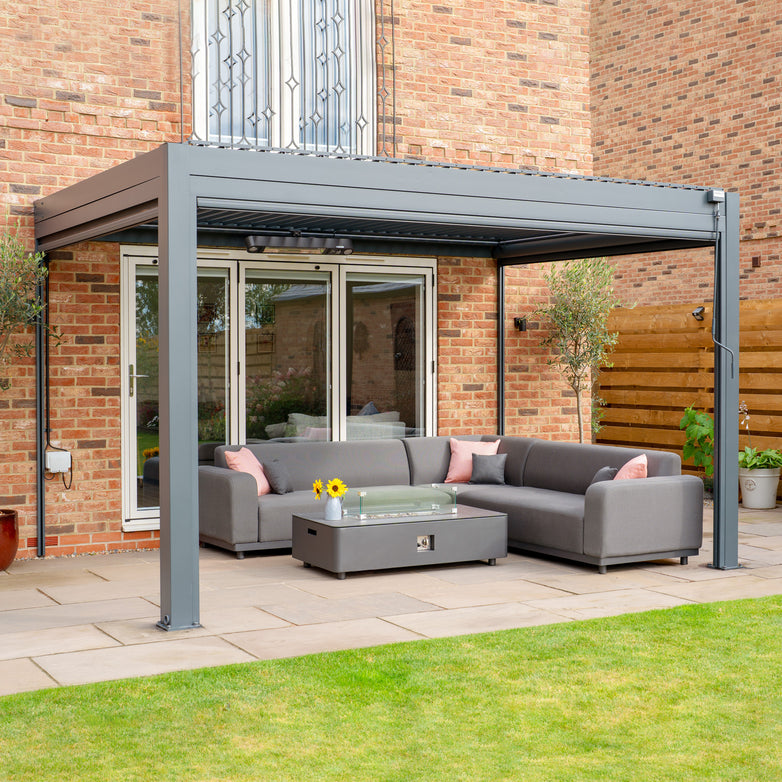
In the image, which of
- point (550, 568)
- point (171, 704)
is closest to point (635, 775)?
point (171, 704)

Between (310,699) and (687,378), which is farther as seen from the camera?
(687,378)

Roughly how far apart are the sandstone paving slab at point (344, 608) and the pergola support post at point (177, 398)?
64 cm

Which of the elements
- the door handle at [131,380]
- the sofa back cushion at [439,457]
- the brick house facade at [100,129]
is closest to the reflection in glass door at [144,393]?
the door handle at [131,380]

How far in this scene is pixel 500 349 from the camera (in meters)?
9.94

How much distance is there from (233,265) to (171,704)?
501 centimetres

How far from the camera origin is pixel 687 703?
4.45 m

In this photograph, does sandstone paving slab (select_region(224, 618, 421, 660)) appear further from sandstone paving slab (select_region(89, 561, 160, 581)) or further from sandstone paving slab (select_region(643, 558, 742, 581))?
sandstone paving slab (select_region(643, 558, 742, 581))

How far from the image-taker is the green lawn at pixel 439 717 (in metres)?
3.74

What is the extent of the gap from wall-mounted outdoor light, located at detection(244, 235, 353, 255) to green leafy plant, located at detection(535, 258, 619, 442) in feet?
7.18

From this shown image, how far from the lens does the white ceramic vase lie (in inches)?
289

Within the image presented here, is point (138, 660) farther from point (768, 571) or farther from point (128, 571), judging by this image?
point (768, 571)

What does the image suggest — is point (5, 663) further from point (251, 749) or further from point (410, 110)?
point (410, 110)

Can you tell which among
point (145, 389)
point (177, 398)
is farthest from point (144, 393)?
point (177, 398)

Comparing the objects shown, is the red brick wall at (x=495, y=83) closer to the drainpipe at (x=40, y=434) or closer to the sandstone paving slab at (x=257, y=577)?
the drainpipe at (x=40, y=434)
